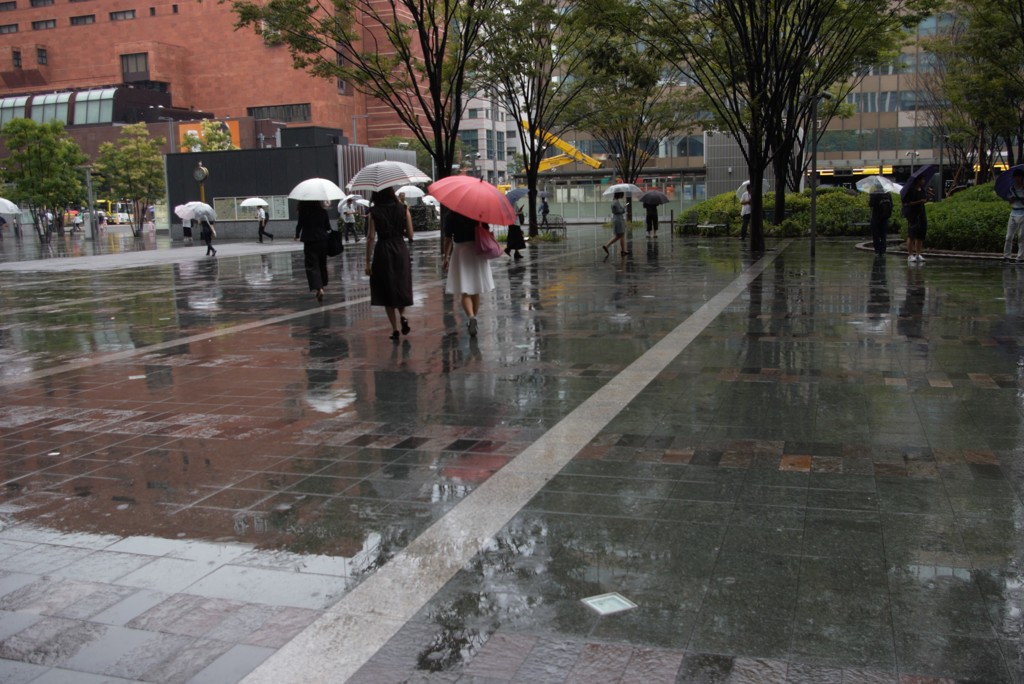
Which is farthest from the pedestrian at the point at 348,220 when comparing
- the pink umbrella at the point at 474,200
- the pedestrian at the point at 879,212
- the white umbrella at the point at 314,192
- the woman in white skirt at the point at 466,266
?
the pink umbrella at the point at 474,200

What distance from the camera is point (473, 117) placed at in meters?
117

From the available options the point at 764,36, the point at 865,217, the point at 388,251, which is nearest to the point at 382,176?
the point at 388,251

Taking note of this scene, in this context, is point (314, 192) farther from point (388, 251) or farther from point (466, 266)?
point (466, 266)

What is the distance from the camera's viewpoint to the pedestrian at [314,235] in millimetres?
14266

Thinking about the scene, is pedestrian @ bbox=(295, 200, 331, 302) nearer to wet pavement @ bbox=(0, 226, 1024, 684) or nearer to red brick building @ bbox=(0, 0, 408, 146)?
wet pavement @ bbox=(0, 226, 1024, 684)

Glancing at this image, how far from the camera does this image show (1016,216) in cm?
1705

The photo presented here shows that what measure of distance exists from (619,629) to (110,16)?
11162cm

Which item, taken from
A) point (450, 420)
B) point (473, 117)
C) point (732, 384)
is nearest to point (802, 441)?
point (732, 384)

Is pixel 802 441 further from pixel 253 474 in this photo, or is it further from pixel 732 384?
pixel 253 474

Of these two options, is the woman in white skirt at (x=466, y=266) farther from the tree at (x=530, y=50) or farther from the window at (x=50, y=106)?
the window at (x=50, y=106)

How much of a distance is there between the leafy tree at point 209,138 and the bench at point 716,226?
5239 cm

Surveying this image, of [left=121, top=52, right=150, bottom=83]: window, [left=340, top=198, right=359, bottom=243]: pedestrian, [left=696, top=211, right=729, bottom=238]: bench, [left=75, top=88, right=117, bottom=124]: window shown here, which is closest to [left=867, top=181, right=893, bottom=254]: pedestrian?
[left=696, top=211, right=729, bottom=238]: bench

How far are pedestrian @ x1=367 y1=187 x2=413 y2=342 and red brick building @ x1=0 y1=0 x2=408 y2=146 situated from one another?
81.5m

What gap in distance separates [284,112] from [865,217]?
2925 inches
